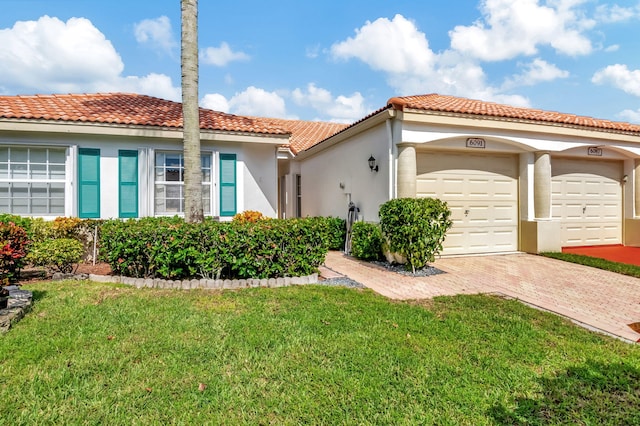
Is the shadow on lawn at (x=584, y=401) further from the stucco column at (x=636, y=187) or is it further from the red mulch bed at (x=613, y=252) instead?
the stucco column at (x=636, y=187)

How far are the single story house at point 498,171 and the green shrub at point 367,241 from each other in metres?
0.56

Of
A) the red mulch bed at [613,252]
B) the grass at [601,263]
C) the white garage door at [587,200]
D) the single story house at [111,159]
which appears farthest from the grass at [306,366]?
the white garage door at [587,200]

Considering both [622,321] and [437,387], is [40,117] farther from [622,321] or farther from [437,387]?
[622,321]

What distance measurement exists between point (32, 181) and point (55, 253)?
132 inches

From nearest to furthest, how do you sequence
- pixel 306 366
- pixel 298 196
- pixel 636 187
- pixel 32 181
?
pixel 306 366 → pixel 32 181 → pixel 636 187 → pixel 298 196

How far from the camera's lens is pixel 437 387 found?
3008mm

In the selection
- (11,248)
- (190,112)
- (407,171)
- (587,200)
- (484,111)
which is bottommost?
(11,248)

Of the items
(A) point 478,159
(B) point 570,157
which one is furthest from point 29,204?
(B) point 570,157

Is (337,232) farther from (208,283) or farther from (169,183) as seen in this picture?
(208,283)

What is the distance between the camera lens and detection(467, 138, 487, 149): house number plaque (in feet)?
31.9

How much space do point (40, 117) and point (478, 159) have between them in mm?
11229

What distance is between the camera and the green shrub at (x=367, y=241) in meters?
9.35

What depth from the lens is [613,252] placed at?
10797 mm

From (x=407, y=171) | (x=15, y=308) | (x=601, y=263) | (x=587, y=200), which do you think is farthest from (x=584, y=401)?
(x=587, y=200)
